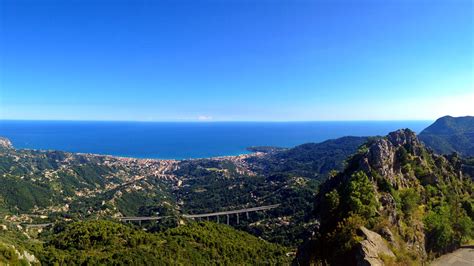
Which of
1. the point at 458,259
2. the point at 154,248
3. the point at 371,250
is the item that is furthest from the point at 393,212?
the point at 154,248

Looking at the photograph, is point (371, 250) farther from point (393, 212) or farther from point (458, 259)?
point (458, 259)

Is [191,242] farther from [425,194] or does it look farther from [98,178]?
[98,178]

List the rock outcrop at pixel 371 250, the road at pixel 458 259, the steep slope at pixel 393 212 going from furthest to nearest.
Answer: the road at pixel 458 259 → the steep slope at pixel 393 212 → the rock outcrop at pixel 371 250

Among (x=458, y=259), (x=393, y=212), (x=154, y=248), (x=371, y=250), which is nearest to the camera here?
(x=371, y=250)

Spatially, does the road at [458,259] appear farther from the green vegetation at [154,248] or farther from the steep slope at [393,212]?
the green vegetation at [154,248]

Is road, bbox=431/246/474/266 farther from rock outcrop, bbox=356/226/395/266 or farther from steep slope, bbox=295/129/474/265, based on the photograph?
rock outcrop, bbox=356/226/395/266

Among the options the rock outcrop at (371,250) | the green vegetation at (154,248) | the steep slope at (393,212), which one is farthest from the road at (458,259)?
the green vegetation at (154,248)
